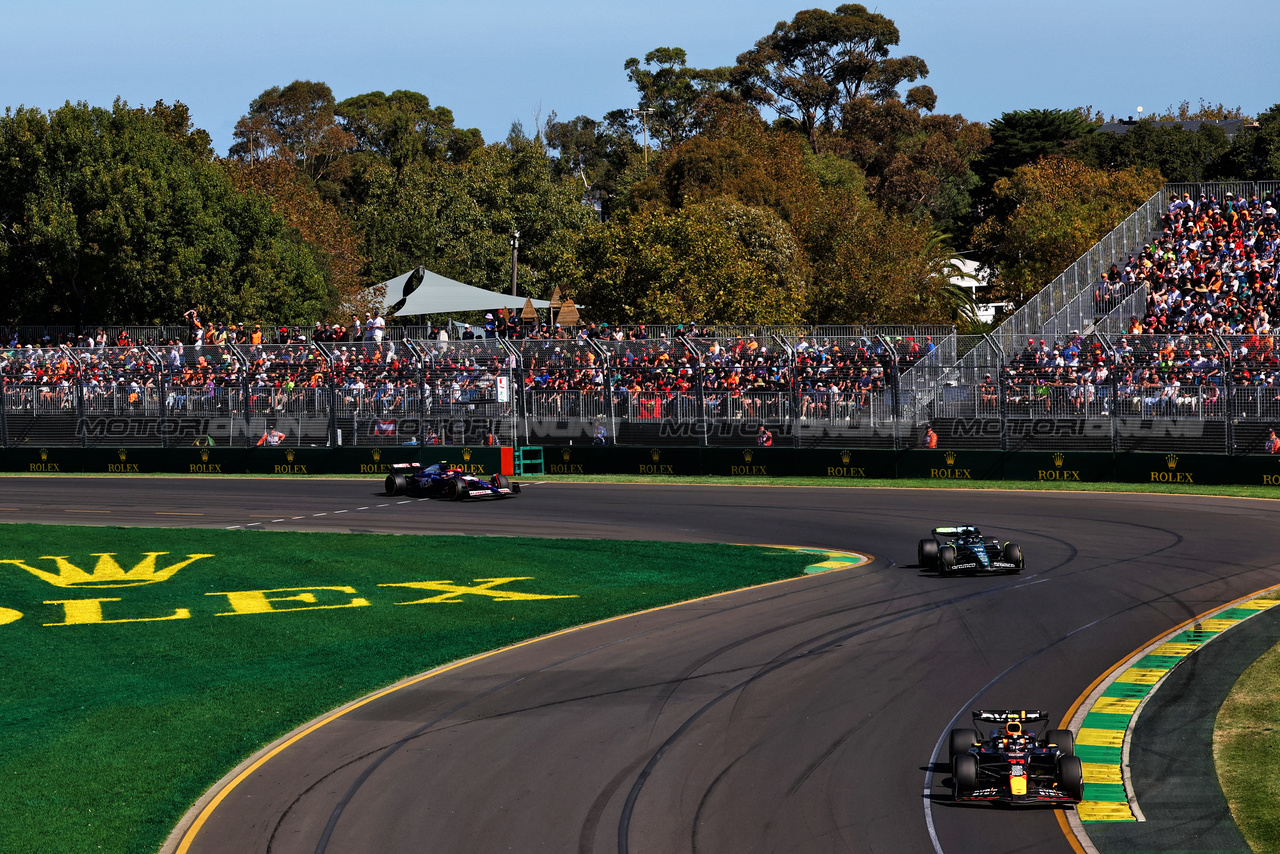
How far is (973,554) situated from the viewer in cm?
1892


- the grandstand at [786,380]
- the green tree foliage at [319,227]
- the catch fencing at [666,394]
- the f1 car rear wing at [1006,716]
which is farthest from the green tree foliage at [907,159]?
the f1 car rear wing at [1006,716]

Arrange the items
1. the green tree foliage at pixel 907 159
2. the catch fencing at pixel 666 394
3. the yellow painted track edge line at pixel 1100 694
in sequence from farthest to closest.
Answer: the green tree foliage at pixel 907 159
the catch fencing at pixel 666 394
the yellow painted track edge line at pixel 1100 694

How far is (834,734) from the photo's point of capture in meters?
11.4

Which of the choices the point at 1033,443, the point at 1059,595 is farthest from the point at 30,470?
the point at 1059,595

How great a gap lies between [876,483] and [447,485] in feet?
33.4

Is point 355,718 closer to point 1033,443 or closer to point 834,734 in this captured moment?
point 834,734

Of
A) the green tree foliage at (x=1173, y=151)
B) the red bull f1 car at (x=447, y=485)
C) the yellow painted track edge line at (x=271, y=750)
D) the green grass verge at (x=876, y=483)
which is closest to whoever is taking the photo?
the yellow painted track edge line at (x=271, y=750)

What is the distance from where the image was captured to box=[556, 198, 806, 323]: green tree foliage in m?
45.2

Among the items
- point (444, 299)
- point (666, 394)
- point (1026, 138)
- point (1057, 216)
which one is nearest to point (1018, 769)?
point (666, 394)

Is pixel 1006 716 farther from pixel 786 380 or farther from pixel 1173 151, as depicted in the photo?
pixel 1173 151

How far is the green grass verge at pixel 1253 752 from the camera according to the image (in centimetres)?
929

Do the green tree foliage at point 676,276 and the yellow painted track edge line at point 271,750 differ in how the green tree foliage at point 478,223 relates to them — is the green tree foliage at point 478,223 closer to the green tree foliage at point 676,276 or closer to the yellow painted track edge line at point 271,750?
the green tree foliage at point 676,276

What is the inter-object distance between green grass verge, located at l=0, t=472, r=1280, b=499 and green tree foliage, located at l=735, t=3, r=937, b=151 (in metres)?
68.3

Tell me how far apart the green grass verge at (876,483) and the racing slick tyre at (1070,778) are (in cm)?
1894
